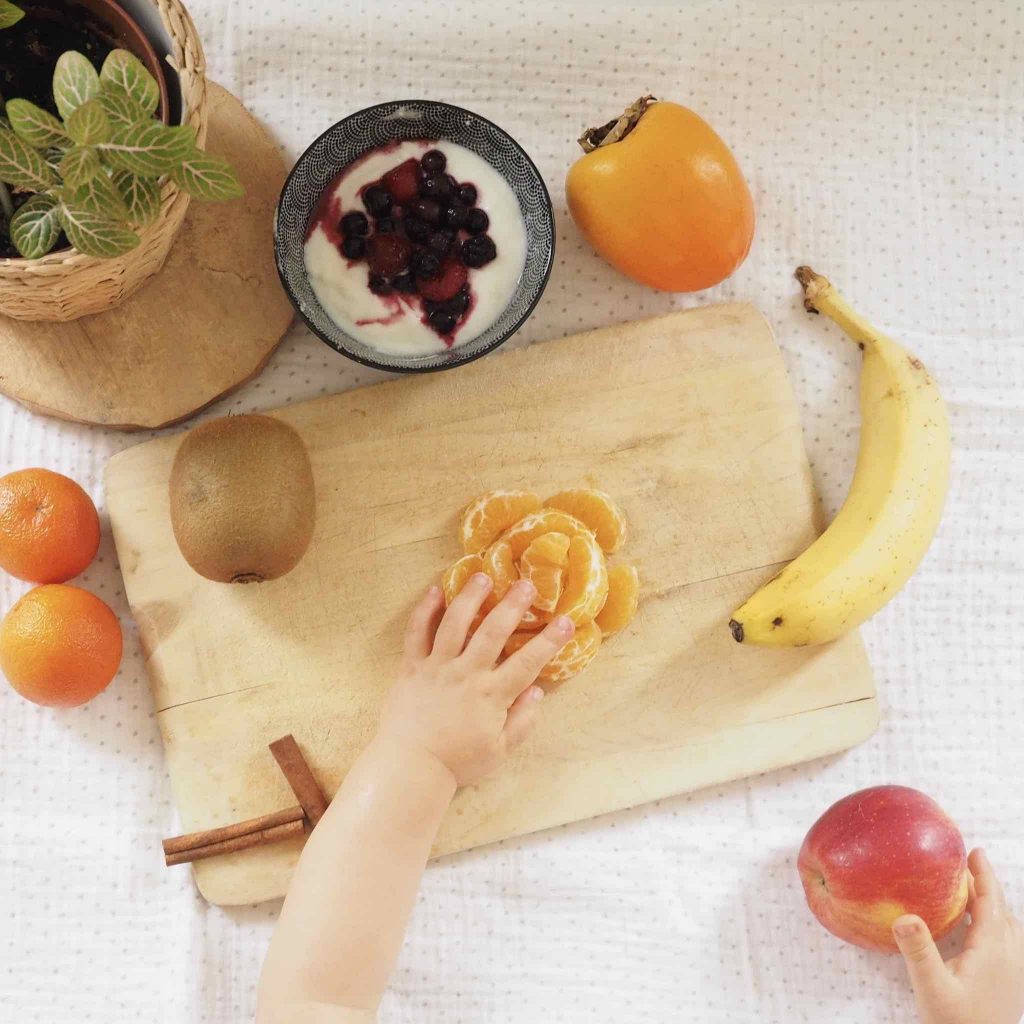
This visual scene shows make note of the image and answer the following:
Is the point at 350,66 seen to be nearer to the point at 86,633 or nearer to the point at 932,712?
the point at 86,633

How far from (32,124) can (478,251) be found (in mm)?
441

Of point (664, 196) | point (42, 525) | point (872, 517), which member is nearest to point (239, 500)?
point (42, 525)

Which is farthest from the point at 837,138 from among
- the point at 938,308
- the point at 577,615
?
the point at 577,615

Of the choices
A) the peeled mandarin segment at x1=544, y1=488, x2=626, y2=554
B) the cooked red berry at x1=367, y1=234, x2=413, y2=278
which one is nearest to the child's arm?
the peeled mandarin segment at x1=544, y1=488, x2=626, y2=554

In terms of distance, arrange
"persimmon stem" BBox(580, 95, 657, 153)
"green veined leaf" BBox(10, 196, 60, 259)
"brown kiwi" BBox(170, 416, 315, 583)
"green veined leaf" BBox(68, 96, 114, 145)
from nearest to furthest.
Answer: "green veined leaf" BBox(68, 96, 114, 145) → "green veined leaf" BBox(10, 196, 60, 259) → "brown kiwi" BBox(170, 416, 315, 583) → "persimmon stem" BBox(580, 95, 657, 153)

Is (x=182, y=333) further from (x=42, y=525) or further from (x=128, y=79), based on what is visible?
(x=128, y=79)

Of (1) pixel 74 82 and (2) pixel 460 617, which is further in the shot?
(2) pixel 460 617

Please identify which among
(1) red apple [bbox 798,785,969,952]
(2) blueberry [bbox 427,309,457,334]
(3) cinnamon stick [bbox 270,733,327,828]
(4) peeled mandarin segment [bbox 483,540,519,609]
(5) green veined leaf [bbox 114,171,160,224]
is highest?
(5) green veined leaf [bbox 114,171,160,224]

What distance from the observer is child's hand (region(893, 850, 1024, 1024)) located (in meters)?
1.07

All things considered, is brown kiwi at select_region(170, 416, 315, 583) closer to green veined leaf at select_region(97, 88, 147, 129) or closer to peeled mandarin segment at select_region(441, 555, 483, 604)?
peeled mandarin segment at select_region(441, 555, 483, 604)

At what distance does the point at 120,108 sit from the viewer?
758mm

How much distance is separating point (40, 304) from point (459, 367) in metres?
0.42

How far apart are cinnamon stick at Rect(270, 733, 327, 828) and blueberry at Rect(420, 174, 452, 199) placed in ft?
1.91

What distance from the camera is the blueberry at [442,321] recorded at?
108cm
